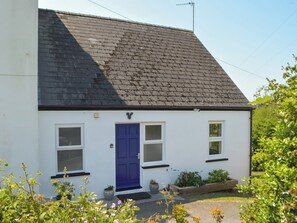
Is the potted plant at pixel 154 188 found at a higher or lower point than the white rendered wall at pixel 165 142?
lower

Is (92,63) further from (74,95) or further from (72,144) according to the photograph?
(72,144)

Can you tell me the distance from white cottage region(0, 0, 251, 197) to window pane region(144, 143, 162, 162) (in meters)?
0.04

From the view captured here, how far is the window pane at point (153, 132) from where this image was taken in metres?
10.1

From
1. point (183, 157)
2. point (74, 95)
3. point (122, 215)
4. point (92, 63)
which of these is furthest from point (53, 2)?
point (122, 215)

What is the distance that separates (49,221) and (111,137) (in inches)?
262

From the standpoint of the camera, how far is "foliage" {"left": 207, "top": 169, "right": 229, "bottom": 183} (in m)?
10.5

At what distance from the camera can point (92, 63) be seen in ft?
33.2

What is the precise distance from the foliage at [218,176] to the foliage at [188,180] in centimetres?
54

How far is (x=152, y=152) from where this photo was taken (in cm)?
1023

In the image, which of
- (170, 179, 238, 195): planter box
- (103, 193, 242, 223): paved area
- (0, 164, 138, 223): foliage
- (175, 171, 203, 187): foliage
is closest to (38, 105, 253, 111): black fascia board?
(175, 171, 203, 187): foliage

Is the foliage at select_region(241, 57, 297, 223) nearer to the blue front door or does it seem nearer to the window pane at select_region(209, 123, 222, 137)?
the blue front door

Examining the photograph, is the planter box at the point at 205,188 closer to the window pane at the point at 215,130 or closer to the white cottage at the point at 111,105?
the white cottage at the point at 111,105

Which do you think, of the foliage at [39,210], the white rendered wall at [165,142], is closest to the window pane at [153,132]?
the white rendered wall at [165,142]

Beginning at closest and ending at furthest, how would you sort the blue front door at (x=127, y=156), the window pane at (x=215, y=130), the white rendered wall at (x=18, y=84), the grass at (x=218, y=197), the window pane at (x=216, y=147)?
the white rendered wall at (x=18, y=84) < the grass at (x=218, y=197) < the blue front door at (x=127, y=156) < the window pane at (x=215, y=130) < the window pane at (x=216, y=147)
